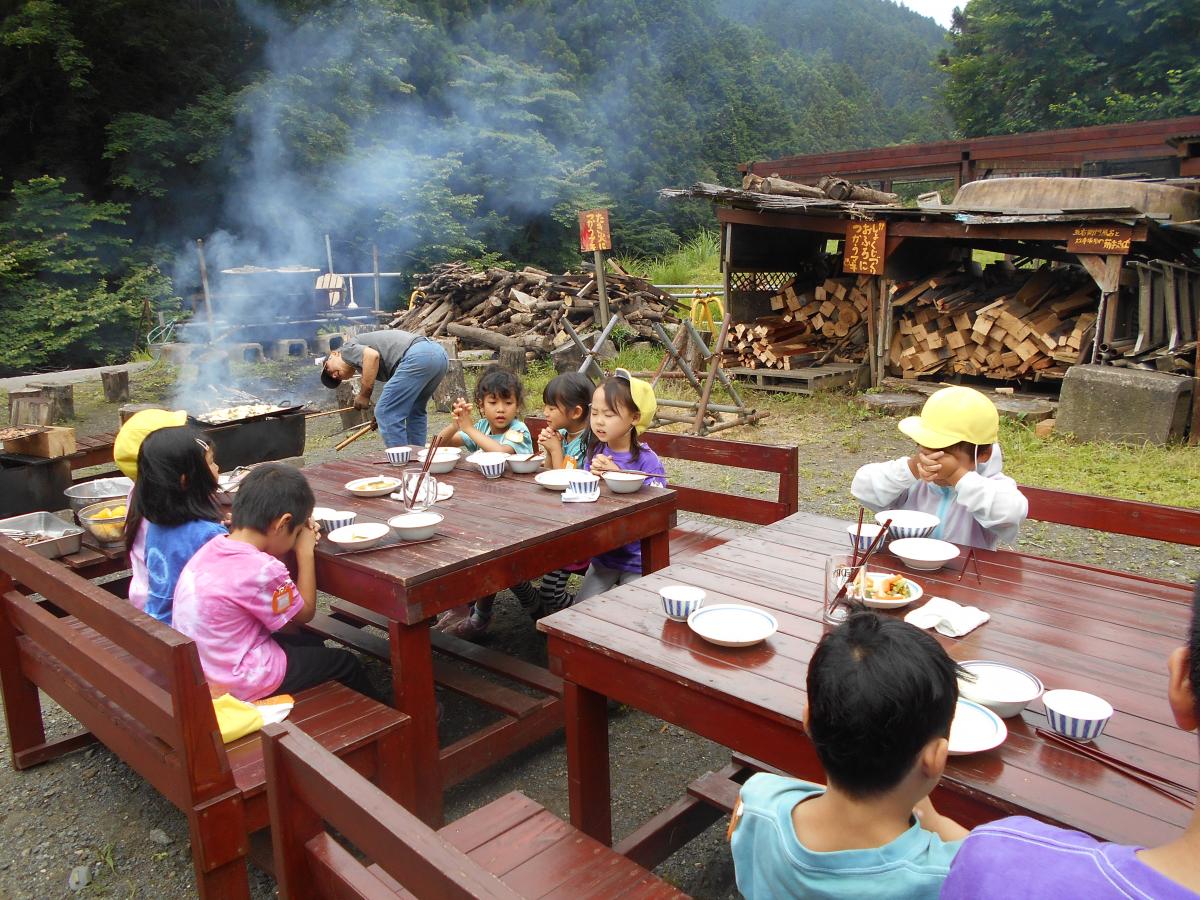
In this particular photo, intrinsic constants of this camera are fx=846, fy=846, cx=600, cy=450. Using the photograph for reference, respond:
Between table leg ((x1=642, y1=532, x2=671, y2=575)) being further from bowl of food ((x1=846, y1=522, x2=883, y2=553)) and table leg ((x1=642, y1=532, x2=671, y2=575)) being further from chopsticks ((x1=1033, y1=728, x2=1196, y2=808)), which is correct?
chopsticks ((x1=1033, y1=728, x2=1196, y2=808))

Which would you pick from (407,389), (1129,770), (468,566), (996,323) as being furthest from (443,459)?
(996,323)

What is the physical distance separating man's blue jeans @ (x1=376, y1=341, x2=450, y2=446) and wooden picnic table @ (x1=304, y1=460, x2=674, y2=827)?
2.78 meters

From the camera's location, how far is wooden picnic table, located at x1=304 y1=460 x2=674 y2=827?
2.86 m

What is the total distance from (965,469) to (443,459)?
2398 millimetres

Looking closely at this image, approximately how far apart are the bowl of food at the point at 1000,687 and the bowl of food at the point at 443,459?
8.89 feet

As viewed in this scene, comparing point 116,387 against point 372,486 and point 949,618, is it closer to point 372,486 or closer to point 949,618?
point 372,486

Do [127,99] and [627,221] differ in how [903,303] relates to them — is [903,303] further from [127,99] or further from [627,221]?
[627,221]

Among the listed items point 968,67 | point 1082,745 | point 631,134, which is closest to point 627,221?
point 631,134

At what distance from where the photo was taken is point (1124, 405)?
7.89 m

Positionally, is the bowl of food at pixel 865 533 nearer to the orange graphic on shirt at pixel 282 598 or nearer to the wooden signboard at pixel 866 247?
the orange graphic on shirt at pixel 282 598

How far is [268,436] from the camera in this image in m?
6.47

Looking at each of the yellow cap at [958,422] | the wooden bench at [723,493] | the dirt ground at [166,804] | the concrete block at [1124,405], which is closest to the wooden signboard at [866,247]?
the concrete block at [1124,405]

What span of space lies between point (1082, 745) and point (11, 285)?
19472 millimetres

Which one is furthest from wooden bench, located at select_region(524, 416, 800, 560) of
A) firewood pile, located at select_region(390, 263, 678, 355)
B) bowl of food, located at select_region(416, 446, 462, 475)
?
firewood pile, located at select_region(390, 263, 678, 355)
